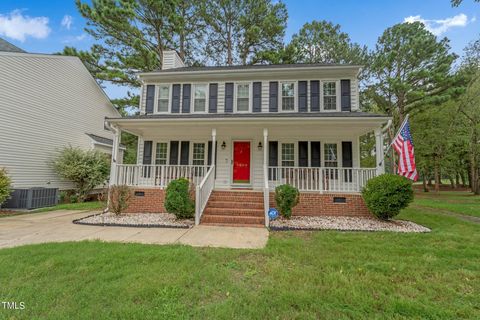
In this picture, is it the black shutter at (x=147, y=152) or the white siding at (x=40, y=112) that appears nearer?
the white siding at (x=40, y=112)

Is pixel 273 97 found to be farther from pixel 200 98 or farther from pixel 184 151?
pixel 184 151

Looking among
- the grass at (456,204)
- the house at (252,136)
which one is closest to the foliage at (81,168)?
the house at (252,136)

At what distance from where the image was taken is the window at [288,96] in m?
9.95

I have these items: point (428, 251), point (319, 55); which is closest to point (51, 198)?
point (428, 251)

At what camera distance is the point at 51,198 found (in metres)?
10.5

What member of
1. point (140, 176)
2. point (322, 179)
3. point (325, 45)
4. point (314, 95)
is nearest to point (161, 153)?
point (140, 176)

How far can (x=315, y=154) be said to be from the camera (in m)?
9.52

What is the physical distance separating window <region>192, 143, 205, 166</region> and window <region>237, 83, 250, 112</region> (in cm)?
245

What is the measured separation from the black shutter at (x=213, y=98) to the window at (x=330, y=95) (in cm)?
488

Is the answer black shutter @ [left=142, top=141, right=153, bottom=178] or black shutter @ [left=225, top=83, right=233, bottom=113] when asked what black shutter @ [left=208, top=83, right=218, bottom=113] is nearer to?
black shutter @ [left=225, top=83, right=233, bottom=113]

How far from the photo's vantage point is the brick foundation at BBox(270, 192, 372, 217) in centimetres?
768

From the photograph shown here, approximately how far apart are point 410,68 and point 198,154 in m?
18.9

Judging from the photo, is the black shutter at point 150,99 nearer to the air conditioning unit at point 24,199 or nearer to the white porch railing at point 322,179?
the air conditioning unit at point 24,199

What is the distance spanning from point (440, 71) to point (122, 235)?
2299 centimetres
